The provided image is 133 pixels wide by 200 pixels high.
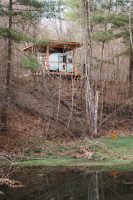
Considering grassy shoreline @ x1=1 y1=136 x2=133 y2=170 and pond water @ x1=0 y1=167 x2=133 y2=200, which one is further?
grassy shoreline @ x1=1 y1=136 x2=133 y2=170

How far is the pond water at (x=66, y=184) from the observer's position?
38.7ft

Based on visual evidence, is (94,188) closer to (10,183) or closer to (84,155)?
(10,183)

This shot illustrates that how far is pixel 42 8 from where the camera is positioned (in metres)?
21.4

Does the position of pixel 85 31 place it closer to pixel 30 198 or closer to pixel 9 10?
A: pixel 9 10

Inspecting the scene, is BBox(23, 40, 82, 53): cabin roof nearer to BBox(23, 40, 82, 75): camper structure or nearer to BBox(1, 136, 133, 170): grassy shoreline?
BBox(23, 40, 82, 75): camper structure

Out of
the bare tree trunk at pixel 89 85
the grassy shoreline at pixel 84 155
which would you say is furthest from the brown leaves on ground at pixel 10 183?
the bare tree trunk at pixel 89 85

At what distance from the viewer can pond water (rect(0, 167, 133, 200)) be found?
11805 millimetres

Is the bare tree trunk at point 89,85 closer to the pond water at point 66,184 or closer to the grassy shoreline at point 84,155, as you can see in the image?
the grassy shoreline at point 84,155

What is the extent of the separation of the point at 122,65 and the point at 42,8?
1771 centimetres

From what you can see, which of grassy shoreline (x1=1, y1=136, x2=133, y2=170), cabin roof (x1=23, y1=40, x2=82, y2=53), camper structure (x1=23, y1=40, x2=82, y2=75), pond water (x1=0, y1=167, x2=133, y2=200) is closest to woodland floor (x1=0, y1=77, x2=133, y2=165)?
grassy shoreline (x1=1, y1=136, x2=133, y2=170)

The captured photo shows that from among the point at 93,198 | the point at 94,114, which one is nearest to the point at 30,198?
the point at 93,198

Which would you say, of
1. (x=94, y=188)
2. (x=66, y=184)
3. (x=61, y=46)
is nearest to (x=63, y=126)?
(x=61, y=46)

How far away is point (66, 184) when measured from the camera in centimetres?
1361

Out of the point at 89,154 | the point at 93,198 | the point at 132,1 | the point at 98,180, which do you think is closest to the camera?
the point at 93,198
